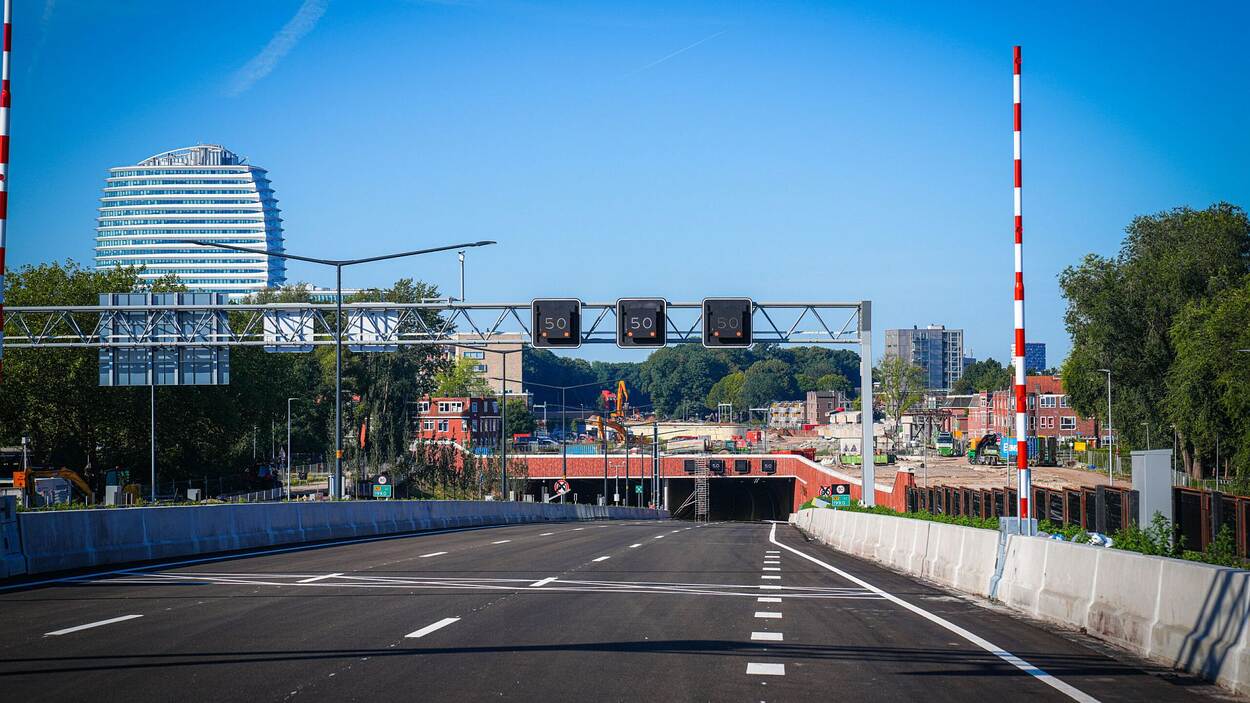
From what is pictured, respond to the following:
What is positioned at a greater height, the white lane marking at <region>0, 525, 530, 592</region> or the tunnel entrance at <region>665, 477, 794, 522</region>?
the white lane marking at <region>0, 525, 530, 592</region>

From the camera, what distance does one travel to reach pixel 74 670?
9914 mm

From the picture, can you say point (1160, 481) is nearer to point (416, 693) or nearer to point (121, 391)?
point (416, 693)

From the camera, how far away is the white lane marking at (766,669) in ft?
33.2

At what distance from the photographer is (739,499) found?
148m

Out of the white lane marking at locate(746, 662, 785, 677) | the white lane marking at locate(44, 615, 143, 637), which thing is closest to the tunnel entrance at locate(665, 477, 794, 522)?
the white lane marking at locate(44, 615, 143, 637)

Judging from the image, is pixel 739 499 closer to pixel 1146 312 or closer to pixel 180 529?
pixel 1146 312

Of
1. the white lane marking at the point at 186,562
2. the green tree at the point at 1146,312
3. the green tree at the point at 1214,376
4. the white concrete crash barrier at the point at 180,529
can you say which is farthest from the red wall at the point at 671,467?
the white lane marking at the point at 186,562

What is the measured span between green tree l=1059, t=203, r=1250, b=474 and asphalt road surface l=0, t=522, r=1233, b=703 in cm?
6714

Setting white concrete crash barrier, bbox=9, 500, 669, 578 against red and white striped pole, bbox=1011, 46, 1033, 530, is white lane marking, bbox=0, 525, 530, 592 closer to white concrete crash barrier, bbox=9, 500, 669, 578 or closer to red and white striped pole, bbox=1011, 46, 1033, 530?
white concrete crash barrier, bbox=9, 500, 669, 578

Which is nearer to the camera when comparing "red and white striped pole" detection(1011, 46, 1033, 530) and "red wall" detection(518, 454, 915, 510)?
"red and white striped pole" detection(1011, 46, 1033, 530)

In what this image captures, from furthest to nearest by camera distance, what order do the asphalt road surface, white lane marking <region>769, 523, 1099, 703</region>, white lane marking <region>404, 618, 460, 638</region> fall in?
white lane marking <region>404, 618, 460, 638</region>
white lane marking <region>769, 523, 1099, 703</region>
the asphalt road surface

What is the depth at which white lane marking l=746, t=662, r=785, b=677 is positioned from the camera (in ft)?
33.2

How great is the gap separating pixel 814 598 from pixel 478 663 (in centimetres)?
747

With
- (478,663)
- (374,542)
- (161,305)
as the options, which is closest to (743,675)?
(478,663)
